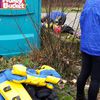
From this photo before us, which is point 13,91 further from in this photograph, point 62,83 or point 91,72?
point 62,83

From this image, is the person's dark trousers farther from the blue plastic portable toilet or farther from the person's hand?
the blue plastic portable toilet

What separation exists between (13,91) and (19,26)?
2509 mm

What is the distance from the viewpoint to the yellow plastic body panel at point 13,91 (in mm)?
4566

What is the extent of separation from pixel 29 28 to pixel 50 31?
2.45ft

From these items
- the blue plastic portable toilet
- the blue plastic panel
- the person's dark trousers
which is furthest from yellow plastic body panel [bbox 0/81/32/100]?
the blue plastic panel

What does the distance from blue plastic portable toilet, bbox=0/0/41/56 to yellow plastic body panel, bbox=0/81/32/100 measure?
2085 millimetres

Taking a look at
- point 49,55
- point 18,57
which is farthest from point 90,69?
point 18,57

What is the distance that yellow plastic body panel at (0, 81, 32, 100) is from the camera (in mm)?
4566

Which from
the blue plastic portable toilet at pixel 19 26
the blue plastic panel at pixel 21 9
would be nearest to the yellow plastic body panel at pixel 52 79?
the blue plastic portable toilet at pixel 19 26

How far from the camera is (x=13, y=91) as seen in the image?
4.60 metres

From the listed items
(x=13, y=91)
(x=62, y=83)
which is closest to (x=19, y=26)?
(x=62, y=83)

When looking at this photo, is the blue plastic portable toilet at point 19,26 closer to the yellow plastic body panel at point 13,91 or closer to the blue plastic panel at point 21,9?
the blue plastic panel at point 21,9

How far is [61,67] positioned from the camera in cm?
601

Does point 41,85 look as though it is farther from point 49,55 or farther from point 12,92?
point 49,55
